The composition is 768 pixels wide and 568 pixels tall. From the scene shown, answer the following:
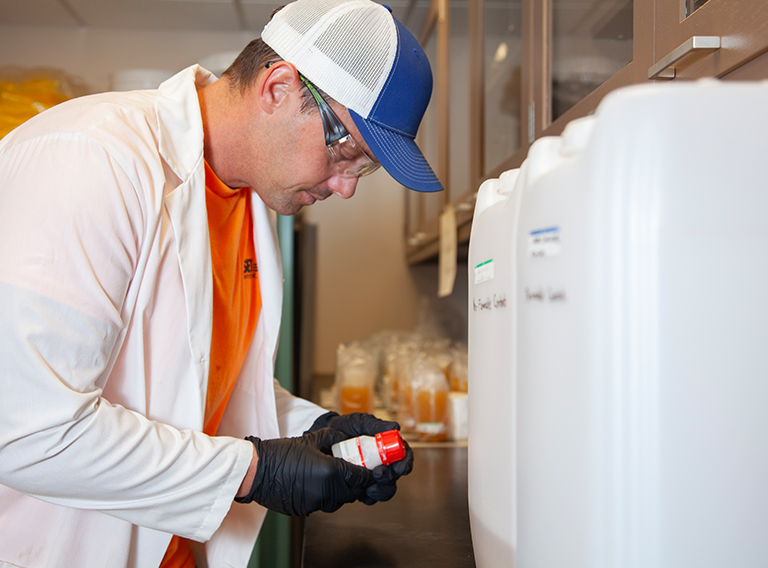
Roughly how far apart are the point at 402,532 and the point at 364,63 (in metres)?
0.72

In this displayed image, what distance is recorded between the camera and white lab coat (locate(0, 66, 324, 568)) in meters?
0.62

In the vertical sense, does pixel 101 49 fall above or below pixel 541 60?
above

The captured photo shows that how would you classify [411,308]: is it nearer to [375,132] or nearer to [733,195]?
[375,132]

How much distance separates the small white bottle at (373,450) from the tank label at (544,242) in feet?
1.66

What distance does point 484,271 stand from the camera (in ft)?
1.94

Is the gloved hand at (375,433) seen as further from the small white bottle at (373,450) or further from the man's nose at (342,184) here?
the man's nose at (342,184)

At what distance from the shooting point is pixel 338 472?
0.80 meters

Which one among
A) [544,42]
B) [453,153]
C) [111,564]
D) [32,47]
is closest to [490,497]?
[111,564]

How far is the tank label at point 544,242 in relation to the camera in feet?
1.38

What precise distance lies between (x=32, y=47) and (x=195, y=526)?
3.29 meters

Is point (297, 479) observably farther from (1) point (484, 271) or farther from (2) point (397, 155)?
(2) point (397, 155)

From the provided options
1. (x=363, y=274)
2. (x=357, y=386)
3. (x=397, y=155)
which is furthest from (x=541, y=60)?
(x=363, y=274)

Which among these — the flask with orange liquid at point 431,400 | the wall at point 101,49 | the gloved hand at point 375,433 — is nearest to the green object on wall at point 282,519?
the flask with orange liquid at point 431,400

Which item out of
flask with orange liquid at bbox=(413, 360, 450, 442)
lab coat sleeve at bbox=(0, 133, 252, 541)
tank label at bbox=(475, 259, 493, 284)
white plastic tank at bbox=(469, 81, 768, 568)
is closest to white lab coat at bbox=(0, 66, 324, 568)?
lab coat sleeve at bbox=(0, 133, 252, 541)
